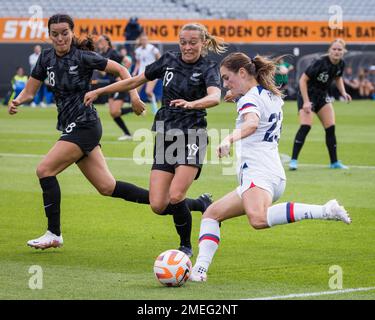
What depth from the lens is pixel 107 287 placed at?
754 centimetres

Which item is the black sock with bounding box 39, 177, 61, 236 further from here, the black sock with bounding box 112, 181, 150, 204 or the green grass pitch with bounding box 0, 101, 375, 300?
the black sock with bounding box 112, 181, 150, 204

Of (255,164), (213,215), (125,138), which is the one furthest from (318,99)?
(255,164)

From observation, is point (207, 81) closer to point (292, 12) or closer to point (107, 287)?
point (107, 287)

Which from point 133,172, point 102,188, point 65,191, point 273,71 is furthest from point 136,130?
point 273,71

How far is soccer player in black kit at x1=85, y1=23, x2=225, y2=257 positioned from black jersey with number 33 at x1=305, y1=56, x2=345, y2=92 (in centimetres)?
760

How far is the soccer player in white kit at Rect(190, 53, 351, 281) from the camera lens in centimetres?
745

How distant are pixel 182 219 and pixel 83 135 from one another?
52.2 inches

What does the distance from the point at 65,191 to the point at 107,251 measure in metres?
4.76

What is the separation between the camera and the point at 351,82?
3866 centimetres

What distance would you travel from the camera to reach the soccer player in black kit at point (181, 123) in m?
8.80

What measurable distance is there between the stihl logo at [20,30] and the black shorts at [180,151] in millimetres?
29987

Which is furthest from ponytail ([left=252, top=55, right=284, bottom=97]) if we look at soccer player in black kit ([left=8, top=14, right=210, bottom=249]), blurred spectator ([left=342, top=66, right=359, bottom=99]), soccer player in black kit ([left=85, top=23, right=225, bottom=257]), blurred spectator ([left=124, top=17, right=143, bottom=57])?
blurred spectator ([left=342, top=66, right=359, bottom=99])

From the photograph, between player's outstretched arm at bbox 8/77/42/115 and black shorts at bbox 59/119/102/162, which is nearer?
black shorts at bbox 59/119/102/162

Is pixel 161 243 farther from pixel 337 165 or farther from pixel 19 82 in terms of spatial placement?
pixel 19 82
